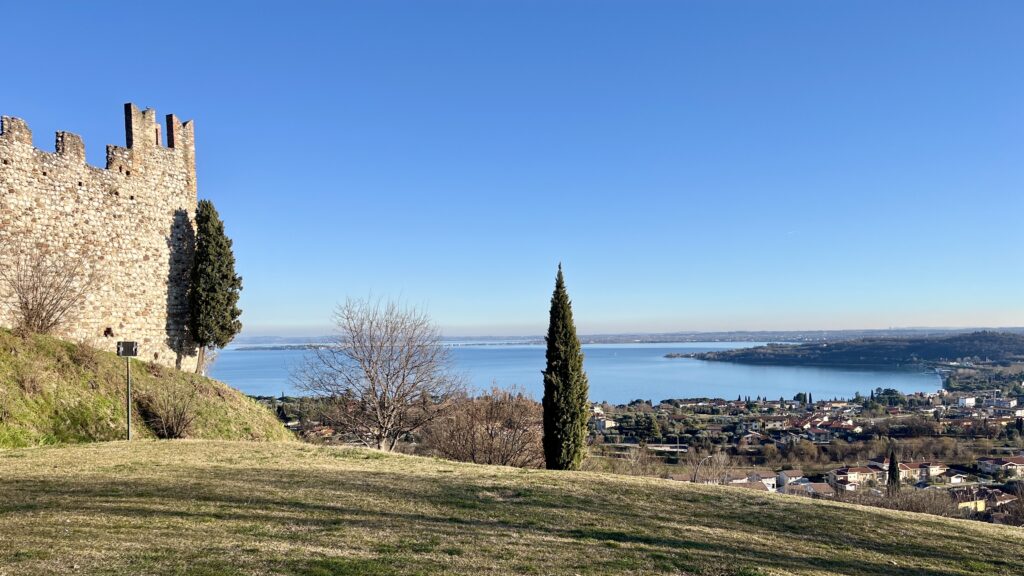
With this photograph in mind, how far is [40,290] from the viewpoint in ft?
50.6

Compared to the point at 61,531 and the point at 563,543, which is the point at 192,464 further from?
the point at 563,543

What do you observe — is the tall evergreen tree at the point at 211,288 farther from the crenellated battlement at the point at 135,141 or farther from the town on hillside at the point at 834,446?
the town on hillside at the point at 834,446

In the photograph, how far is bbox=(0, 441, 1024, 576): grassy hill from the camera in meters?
5.64

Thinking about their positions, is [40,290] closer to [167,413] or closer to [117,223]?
[117,223]

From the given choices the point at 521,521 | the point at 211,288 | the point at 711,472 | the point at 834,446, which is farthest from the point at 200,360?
the point at 834,446

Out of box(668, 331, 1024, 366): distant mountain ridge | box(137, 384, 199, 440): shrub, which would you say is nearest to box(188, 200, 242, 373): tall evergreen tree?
box(137, 384, 199, 440): shrub

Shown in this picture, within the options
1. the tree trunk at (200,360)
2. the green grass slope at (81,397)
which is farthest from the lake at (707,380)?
the green grass slope at (81,397)

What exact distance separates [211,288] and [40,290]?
454 centimetres

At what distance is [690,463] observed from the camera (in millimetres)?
43656

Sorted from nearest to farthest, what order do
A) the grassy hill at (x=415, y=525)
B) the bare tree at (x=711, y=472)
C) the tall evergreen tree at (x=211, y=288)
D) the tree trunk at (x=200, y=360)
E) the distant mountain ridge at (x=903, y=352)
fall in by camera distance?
1. the grassy hill at (x=415, y=525)
2. the tall evergreen tree at (x=211, y=288)
3. the tree trunk at (x=200, y=360)
4. the bare tree at (x=711, y=472)
5. the distant mountain ridge at (x=903, y=352)

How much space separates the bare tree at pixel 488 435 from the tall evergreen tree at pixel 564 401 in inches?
211

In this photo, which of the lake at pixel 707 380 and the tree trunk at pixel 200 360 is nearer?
the tree trunk at pixel 200 360

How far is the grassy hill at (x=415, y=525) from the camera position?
5.64m

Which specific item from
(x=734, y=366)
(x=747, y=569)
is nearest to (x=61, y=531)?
(x=747, y=569)
